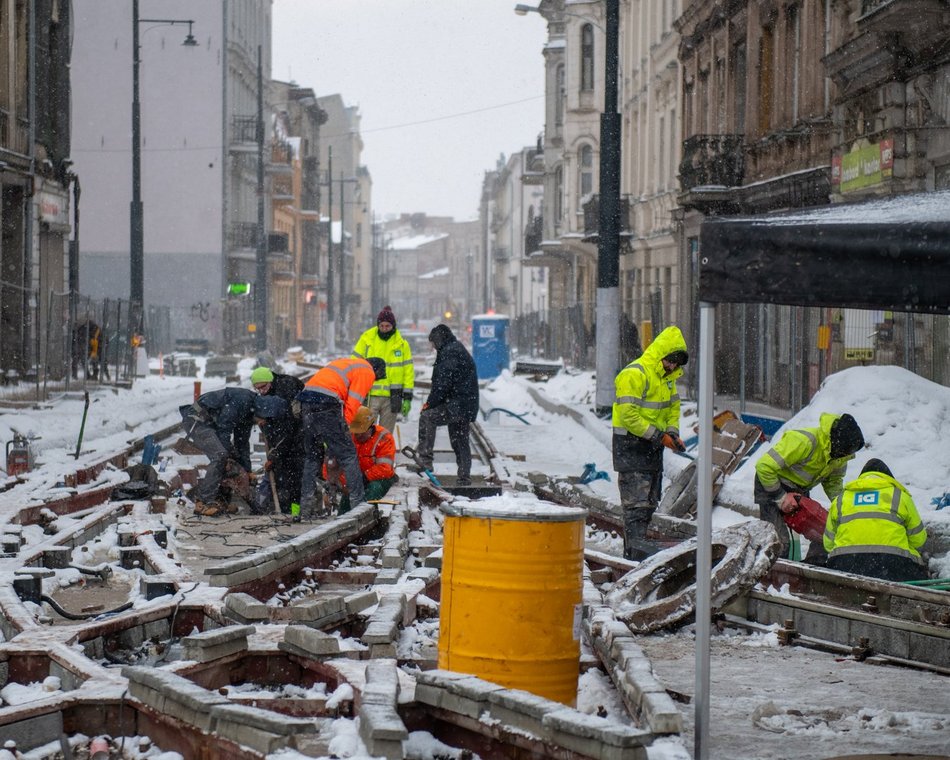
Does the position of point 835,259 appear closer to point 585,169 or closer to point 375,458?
point 375,458

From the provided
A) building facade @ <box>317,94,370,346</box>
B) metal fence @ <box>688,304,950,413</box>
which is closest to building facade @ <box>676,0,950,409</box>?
metal fence @ <box>688,304,950,413</box>

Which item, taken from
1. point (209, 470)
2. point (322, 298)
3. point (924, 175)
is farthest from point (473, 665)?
point (322, 298)

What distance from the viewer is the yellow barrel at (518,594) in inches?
252

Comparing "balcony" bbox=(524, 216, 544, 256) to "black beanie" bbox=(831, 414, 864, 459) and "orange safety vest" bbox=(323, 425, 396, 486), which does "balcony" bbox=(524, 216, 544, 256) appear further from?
"black beanie" bbox=(831, 414, 864, 459)

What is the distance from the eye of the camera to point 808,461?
1012 centimetres

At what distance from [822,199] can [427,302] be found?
146 metres

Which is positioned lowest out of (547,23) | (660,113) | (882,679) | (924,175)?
(882,679)

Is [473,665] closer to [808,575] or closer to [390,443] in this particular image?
[808,575]

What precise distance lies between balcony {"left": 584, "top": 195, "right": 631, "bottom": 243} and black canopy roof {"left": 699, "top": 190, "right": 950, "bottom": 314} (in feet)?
117

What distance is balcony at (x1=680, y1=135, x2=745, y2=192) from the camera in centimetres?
2731

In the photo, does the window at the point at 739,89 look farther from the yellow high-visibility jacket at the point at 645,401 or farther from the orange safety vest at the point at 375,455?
the yellow high-visibility jacket at the point at 645,401

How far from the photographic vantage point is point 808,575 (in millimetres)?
9203

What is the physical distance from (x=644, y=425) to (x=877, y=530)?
2.16 meters

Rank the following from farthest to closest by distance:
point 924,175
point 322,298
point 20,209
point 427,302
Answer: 1. point 427,302
2. point 322,298
3. point 20,209
4. point 924,175
